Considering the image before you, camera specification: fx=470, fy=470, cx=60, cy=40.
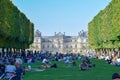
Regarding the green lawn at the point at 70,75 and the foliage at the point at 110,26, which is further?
the foliage at the point at 110,26

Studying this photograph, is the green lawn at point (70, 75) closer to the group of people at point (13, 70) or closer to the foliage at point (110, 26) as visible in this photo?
the group of people at point (13, 70)

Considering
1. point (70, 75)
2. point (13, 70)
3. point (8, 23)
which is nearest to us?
point (13, 70)

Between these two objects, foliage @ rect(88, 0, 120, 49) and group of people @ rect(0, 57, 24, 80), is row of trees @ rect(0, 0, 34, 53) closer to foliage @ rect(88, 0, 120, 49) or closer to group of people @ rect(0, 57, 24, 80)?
foliage @ rect(88, 0, 120, 49)

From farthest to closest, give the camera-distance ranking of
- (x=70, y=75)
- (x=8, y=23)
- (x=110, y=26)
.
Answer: (x=110, y=26) → (x=8, y=23) → (x=70, y=75)

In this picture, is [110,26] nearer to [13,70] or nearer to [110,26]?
[110,26]

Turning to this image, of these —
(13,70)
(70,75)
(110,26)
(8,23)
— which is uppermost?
(110,26)

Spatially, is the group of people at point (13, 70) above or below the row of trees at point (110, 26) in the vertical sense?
below

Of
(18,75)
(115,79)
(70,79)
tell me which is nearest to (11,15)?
(70,79)

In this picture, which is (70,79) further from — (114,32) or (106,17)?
(106,17)

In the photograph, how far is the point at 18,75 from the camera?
2423cm

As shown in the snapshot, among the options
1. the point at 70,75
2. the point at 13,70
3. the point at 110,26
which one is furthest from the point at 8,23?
the point at 13,70

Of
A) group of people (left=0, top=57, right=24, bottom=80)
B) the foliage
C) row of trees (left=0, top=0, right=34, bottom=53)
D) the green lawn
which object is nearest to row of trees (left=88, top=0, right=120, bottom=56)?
the foliage

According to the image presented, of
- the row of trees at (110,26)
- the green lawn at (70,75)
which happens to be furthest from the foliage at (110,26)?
the green lawn at (70,75)

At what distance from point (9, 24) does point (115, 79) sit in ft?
171
